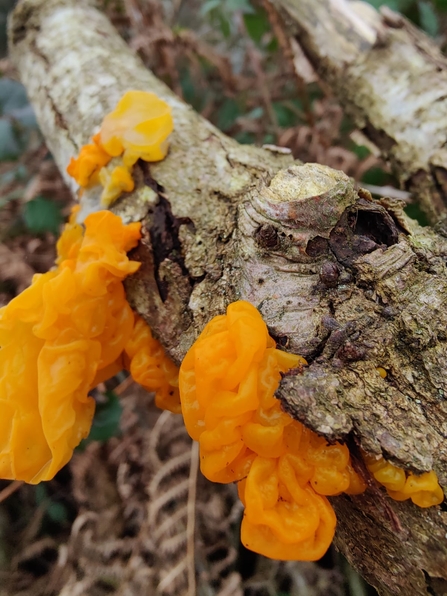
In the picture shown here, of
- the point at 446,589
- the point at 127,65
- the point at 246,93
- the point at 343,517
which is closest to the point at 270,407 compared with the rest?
the point at 343,517

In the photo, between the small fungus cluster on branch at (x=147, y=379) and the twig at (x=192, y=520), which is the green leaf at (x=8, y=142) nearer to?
the small fungus cluster on branch at (x=147, y=379)

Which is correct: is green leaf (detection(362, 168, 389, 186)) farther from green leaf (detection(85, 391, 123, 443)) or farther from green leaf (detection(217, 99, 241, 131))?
green leaf (detection(85, 391, 123, 443))

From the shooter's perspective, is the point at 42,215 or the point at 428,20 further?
the point at 428,20

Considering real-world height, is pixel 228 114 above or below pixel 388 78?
below

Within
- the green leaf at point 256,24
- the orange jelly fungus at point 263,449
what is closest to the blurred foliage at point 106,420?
the orange jelly fungus at point 263,449

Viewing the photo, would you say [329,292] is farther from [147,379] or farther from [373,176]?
[373,176]

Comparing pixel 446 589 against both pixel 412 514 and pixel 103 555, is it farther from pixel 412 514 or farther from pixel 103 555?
pixel 103 555

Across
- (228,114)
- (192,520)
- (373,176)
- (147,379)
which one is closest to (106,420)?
(192,520)
